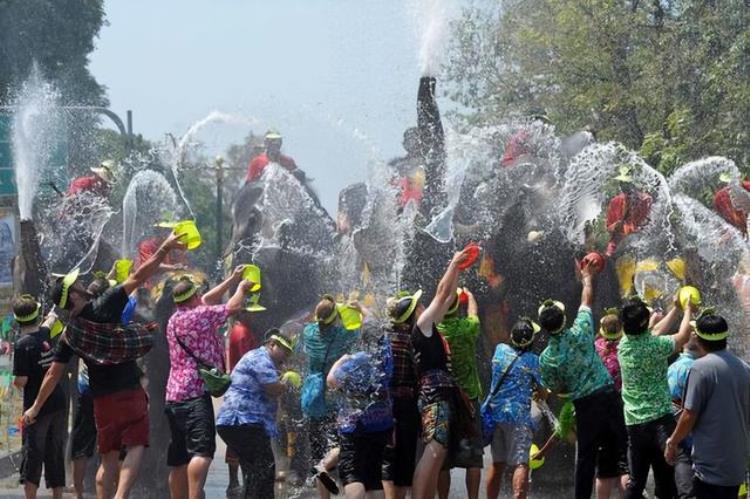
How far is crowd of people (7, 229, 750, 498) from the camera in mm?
10320

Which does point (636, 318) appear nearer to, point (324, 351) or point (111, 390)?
point (324, 351)

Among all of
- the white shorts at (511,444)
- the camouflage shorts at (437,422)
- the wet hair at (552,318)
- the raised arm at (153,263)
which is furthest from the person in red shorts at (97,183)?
the wet hair at (552,318)

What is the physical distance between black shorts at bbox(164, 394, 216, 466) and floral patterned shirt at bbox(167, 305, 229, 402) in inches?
2.3

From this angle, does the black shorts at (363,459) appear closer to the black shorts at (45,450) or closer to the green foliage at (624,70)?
the black shorts at (45,450)

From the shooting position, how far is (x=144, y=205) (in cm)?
1530

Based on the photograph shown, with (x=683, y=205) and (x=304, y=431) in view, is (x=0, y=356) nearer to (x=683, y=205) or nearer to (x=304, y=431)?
(x=304, y=431)

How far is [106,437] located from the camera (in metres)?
11.4

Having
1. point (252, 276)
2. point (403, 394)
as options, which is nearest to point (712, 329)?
point (403, 394)

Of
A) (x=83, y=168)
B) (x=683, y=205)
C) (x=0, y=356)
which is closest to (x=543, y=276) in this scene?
(x=683, y=205)

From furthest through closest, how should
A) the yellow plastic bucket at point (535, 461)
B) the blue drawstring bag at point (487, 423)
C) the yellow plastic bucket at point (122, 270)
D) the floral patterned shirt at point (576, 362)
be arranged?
the yellow plastic bucket at point (122, 270)
the yellow plastic bucket at point (535, 461)
the blue drawstring bag at point (487, 423)
the floral patterned shirt at point (576, 362)

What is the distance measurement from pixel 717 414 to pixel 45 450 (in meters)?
5.85

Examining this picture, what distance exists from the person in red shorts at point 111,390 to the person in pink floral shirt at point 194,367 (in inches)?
10.6

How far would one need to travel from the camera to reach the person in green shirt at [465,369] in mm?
11078

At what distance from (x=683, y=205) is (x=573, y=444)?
307 cm
